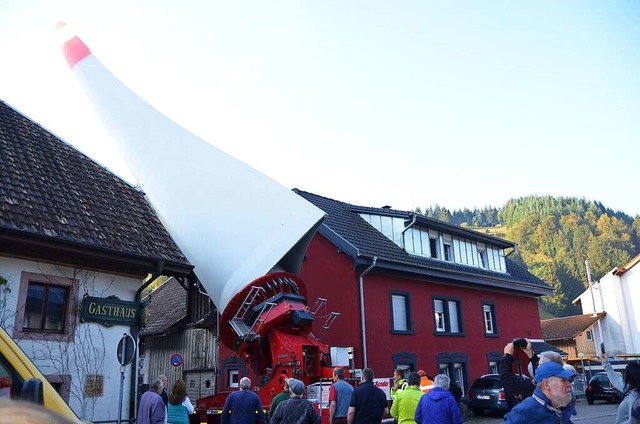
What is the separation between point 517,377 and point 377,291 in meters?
15.4

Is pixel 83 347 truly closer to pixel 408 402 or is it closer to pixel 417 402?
pixel 408 402

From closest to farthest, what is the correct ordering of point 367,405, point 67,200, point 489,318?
1. point 367,405
2. point 67,200
3. point 489,318

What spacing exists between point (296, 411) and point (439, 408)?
1.83 m

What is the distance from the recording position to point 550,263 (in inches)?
3784

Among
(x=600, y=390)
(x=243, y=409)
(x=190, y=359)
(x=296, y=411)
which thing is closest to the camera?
(x=296, y=411)

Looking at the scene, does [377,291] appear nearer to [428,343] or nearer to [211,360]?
[428,343]

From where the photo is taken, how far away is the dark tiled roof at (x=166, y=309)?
21984 mm

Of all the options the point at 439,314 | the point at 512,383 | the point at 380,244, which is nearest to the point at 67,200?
the point at 512,383

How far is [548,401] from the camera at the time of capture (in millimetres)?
3750

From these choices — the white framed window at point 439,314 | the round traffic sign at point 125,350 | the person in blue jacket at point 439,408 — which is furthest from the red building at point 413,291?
the person in blue jacket at point 439,408

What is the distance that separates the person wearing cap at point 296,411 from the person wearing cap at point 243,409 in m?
1.44

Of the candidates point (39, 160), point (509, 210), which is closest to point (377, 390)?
point (39, 160)

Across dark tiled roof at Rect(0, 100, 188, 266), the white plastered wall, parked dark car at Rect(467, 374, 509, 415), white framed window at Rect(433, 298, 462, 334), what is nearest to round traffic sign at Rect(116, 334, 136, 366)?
the white plastered wall

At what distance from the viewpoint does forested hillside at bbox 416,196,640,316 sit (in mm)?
93125
